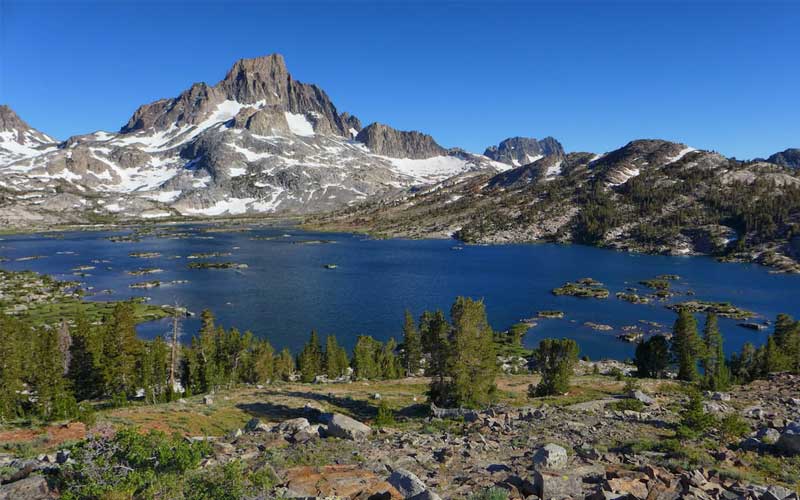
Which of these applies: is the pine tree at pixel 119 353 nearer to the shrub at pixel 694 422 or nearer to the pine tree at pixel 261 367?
the pine tree at pixel 261 367

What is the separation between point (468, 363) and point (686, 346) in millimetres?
41700

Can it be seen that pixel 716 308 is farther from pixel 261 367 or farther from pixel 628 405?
pixel 261 367

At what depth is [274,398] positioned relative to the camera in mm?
40469

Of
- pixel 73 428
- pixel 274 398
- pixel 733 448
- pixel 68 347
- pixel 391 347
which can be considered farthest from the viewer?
pixel 391 347

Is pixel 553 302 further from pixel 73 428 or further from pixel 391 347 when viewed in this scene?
pixel 73 428

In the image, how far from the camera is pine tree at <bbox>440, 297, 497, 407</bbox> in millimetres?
37562

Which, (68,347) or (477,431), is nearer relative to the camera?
(477,431)

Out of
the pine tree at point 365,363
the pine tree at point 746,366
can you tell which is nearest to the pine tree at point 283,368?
the pine tree at point 365,363

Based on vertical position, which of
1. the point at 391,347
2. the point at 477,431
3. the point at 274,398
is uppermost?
the point at 477,431

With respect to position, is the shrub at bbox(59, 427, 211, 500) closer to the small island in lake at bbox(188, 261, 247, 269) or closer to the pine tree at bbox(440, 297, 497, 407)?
the pine tree at bbox(440, 297, 497, 407)

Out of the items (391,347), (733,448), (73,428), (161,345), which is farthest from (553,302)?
(73,428)

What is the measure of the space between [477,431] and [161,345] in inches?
1828

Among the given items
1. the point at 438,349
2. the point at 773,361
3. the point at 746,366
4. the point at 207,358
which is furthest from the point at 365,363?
the point at 746,366

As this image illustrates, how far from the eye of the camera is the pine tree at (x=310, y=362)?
208ft
